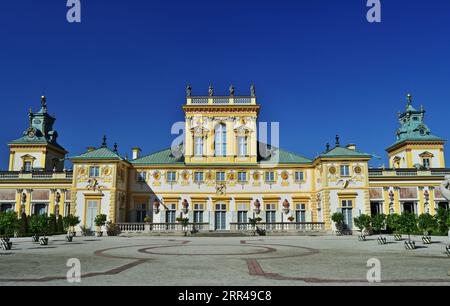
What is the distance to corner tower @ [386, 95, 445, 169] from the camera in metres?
50.9

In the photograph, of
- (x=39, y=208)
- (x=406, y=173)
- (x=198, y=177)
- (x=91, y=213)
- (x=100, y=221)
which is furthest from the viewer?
(x=39, y=208)

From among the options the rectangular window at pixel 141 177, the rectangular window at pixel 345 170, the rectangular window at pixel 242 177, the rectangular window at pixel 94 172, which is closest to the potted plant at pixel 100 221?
the rectangular window at pixel 94 172

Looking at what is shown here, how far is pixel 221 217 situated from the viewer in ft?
131

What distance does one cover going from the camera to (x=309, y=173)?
40562 millimetres

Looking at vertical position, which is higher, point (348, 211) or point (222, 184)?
point (222, 184)

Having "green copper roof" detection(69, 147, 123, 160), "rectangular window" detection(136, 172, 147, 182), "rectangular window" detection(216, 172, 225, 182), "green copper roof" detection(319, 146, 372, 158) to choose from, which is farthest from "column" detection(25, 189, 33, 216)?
"green copper roof" detection(319, 146, 372, 158)

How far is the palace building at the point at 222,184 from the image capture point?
3697 cm

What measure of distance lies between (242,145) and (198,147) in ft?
16.8

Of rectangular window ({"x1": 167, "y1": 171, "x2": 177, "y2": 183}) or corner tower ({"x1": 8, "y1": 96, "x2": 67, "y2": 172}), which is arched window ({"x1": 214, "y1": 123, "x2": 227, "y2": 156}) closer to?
rectangular window ({"x1": 167, "y1": 171, "x2": 177, "y2": 183})

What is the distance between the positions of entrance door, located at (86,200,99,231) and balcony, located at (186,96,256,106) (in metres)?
15.5

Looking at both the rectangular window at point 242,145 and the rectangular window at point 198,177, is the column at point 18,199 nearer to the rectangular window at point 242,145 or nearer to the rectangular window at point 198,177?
the rectangular window at point 198,177

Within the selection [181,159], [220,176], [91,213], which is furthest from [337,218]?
[91,213]

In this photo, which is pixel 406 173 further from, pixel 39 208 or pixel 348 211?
pixel 39 208

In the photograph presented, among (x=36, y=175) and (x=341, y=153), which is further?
(x=36, y=175)
